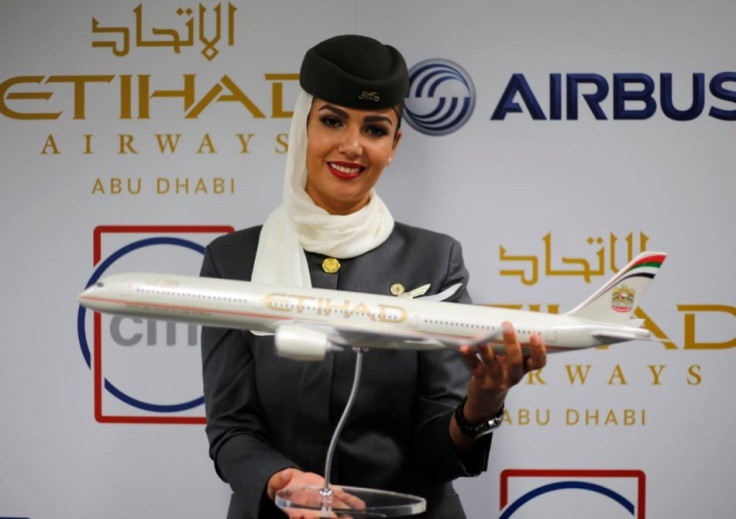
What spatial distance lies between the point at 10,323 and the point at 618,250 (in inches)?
87.6

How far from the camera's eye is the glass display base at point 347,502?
6.22ft

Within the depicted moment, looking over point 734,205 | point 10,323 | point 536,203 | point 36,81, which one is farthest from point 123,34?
point 734,205

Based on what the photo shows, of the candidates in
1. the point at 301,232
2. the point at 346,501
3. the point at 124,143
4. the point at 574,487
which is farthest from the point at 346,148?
the point at 574,487

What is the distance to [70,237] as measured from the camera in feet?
10.5

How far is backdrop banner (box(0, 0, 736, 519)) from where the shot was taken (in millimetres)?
3129

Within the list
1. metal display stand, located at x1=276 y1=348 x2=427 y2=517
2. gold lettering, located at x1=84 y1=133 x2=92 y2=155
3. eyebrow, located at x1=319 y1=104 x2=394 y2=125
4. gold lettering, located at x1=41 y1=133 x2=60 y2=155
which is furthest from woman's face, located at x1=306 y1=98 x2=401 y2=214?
gold lettering, located at x1=41 y1=133 x2=60 y2=155

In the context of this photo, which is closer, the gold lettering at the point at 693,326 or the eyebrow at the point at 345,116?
the eyebrow at the point at 345,116

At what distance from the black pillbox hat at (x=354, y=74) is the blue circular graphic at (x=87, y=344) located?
1061 mm

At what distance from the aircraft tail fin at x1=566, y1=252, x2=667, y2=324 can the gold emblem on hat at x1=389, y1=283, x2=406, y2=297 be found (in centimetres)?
44

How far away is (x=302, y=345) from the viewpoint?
1.87m

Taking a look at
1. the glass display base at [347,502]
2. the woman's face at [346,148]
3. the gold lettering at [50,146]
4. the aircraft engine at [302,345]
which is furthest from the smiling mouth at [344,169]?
the gold lettering at [50,146]

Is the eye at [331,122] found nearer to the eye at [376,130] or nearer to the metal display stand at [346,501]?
the eye at [376,130]

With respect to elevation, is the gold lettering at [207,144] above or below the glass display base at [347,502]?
above

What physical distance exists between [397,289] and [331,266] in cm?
19
